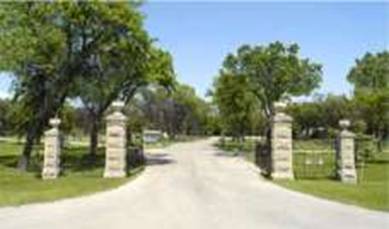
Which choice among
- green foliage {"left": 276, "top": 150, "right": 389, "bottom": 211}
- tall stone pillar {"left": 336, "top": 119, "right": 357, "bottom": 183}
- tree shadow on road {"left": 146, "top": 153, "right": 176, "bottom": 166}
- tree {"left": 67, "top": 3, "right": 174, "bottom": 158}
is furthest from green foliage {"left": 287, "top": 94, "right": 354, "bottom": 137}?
green foliage {"left": 276, "top": 150, "right": 389, "bottom": 211}

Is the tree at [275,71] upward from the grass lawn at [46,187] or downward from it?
upward

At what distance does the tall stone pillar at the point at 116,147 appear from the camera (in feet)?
74.9

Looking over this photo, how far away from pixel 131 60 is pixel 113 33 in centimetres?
246

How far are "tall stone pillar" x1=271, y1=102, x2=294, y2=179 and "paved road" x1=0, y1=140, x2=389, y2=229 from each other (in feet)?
10.6

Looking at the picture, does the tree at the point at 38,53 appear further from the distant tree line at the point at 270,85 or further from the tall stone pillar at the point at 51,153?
the distant tree line at the point at 270,85

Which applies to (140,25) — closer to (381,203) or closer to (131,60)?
(131,60)

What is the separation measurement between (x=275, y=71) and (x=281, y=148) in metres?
26.2

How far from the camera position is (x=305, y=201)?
15828mm

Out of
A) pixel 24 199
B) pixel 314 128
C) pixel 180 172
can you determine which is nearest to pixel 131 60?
pixel 180 172

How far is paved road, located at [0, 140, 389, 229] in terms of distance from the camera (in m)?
12.2

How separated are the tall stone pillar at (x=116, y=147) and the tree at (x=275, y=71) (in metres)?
25.7

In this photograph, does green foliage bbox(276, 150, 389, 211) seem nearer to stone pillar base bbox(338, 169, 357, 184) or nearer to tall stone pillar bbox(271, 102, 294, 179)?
stone pillar base bbox(338, 169, 357, 184)

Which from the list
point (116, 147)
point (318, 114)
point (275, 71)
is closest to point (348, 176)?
point (116, 147)

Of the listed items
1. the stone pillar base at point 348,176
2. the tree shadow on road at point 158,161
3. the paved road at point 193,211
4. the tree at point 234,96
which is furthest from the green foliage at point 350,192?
the tree at point 234,96
